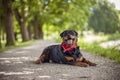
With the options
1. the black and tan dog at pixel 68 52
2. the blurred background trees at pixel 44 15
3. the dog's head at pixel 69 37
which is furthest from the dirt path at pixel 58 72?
the blurred background trees at pixel 44 15

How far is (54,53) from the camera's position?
10.3 m

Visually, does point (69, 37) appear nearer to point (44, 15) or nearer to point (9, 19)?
point (9, 19)

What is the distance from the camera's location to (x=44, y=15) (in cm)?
4303

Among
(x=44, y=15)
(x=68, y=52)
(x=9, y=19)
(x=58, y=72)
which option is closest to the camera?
(x=58, y=72)

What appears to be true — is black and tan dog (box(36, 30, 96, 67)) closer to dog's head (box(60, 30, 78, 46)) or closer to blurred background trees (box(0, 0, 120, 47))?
dog's head (box(60, 30, 78, 46))

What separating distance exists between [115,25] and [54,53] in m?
4.62

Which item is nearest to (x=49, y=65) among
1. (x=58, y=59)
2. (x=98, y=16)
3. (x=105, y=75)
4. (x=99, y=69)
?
(x=58, y=59)

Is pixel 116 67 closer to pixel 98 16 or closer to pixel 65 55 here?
pixel 65 55

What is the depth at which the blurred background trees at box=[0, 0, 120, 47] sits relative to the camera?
965 inches

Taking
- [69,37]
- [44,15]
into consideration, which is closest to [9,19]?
[69,37]

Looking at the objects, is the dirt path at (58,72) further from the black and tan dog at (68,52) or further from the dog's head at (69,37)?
the dog's head at (69,37)

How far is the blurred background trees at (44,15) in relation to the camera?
80.4ft

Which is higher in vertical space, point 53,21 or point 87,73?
point 53,21

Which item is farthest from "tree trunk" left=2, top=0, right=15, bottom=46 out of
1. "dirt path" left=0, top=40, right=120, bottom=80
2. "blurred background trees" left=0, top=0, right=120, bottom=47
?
"dirt path" left=0, top=40, right=120, bottom=80
